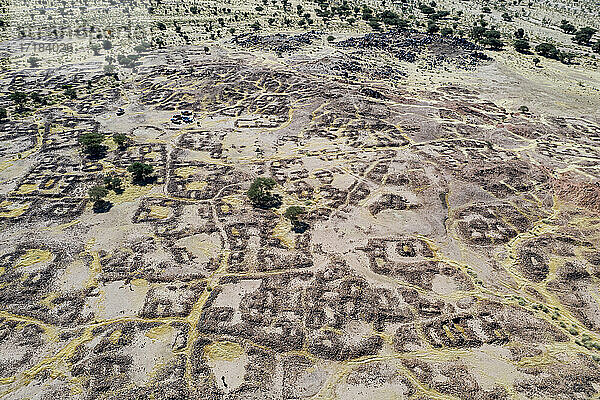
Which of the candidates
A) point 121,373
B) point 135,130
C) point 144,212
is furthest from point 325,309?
point 135,130

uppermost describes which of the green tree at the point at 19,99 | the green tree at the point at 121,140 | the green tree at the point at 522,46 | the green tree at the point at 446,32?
the green tree at the point at 446,32

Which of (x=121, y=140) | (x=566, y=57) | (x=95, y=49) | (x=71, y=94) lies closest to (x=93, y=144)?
(x=121, y=140)

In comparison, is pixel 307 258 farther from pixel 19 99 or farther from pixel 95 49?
pixel 95 49

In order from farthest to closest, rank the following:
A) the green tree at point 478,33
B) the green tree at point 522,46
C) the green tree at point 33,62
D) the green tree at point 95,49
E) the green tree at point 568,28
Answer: the green tree at point 568,28 → the green tree at point 478,33 → the green tree at point 522,46 → the green tree at point 95,49 → the green tree at point 33,62

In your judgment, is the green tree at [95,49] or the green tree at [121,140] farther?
the green tree at [95,49]

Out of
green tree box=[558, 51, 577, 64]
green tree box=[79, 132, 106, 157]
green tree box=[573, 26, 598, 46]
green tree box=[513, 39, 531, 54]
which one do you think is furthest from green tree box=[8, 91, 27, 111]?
green tree box=[573, 26, 598, 46]

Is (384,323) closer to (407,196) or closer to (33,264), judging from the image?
(407,196)

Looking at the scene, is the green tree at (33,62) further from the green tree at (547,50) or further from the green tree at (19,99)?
the green tree at (547,50)

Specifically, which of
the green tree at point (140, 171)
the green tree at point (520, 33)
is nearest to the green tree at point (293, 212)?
the green tree at point (140, 171)
